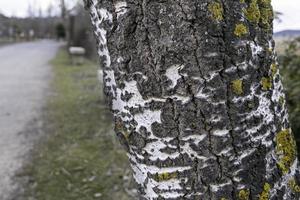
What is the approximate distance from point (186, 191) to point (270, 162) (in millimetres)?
257

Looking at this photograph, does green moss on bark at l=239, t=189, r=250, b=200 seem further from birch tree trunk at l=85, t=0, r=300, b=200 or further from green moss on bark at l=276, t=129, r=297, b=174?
green moss on bark at l=276, t=129, r=297, b=174

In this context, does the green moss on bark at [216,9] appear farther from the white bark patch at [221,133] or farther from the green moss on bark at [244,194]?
the green moss on bark at [244,194]

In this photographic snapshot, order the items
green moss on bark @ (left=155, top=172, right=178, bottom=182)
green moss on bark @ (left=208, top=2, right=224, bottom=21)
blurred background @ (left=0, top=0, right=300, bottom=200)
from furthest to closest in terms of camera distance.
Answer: blurred background @ (left=0, top=0, right=300, bottom=200) → green moss on bark @ (left=155, top=172, right=178, bottom=182) → green moss on bark @ (left=208, top=2, right=224, bottom=21)

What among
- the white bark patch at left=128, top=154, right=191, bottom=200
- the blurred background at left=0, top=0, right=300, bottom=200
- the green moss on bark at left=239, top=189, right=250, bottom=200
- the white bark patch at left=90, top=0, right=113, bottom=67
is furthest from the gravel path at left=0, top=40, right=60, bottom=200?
the green moss on bark at left=239, top=189, right=250, bottom=200

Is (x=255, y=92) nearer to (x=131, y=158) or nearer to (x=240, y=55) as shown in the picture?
(x=240, y=55)

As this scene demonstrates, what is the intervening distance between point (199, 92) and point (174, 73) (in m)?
0.08

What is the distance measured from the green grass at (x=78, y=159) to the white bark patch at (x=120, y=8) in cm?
314

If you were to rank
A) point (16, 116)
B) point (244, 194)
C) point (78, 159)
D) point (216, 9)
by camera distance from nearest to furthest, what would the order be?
1. point (216, 9)
2. point (244, 194)
3. point (78, 159)
4. point (16, 116)

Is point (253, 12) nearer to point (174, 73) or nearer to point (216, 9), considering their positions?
point (216, 9)

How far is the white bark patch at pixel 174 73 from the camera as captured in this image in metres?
1.22

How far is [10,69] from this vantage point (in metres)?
16.0

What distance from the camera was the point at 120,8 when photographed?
1.24m

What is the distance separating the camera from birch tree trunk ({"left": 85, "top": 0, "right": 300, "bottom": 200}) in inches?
47.4

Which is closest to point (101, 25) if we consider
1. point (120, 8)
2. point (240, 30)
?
point (120, 8)
